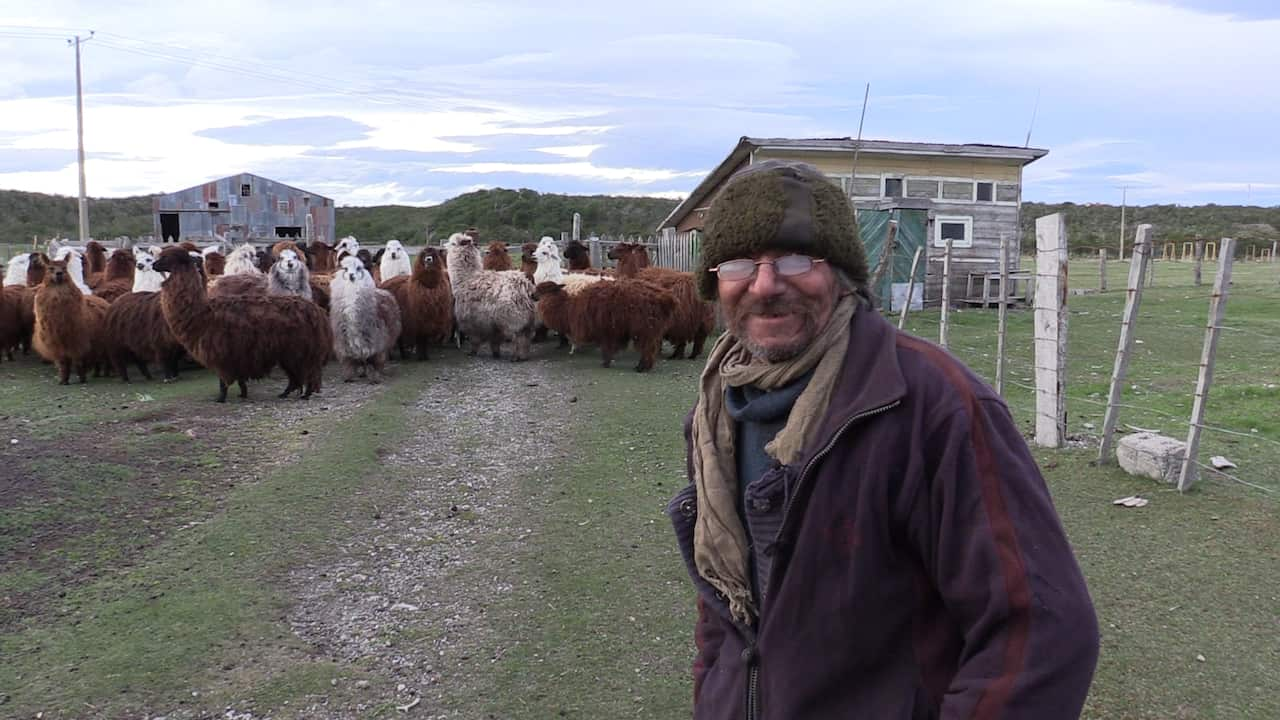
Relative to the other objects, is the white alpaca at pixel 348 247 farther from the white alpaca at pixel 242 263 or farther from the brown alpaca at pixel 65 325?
the brown alpaca at pixel 65 325

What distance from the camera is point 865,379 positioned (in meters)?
1.82

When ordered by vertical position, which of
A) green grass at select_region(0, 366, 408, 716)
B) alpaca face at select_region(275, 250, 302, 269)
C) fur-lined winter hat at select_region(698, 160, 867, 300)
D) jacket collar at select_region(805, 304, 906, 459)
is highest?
alpaca face at select_region(275, 250, 302, 269)

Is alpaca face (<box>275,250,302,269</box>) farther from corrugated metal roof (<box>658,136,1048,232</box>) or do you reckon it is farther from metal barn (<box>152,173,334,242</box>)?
metal barn (<box>152,173,334,242</box>)

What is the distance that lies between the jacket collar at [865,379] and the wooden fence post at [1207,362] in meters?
5.97

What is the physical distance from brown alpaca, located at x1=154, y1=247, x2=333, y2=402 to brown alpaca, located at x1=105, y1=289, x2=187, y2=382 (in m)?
1.43

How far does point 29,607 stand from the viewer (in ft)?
16.2

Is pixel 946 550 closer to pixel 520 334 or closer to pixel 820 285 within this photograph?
pixel 820 285

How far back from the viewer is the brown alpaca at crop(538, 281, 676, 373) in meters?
13.5

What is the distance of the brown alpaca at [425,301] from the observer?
46.6ft

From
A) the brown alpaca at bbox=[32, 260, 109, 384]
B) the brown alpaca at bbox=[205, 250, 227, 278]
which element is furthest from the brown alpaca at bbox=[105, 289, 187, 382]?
the brown alpaca at bbox=[205, 250, 227, 278]

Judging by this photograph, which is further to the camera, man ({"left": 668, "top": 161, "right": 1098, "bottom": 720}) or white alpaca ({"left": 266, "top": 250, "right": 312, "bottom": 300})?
white alpaca ({"left": 266, "top": 250, "right": 312, "bottom": 300})

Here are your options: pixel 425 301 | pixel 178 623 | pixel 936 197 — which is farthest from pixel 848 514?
pixel 936 197

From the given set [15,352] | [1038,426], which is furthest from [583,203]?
[1038,426]

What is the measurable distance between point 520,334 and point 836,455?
1320cm
